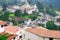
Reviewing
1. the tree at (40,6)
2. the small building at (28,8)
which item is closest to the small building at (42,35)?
the small building at (28,8)

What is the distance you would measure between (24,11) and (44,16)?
111 centimetres


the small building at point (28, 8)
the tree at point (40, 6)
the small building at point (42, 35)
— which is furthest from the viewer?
the tree at point (40, 6)

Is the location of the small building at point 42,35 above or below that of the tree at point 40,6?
above

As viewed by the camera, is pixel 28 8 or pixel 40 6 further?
pixel 40 6

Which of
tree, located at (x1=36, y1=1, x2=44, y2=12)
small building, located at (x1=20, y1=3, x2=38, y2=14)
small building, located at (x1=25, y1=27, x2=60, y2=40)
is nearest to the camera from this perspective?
small building, located at (x1=25, y1=27, x2=60, y2=40)

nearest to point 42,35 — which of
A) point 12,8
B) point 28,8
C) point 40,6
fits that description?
point 28,8

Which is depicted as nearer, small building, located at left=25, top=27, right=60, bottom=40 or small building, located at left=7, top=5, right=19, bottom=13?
small building, located at left=25, top=27, right=60, bottom=40

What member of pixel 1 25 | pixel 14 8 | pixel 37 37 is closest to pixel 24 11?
pixel 14 8

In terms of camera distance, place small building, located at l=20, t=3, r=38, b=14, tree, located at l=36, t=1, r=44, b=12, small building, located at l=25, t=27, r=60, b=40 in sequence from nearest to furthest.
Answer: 1. small building, located at l=25, t=27, r=60, b=40
2. small building, located at l=20, t=3, r=38, b=14
3. tree, located at l=36, t=1, r=44, b=12

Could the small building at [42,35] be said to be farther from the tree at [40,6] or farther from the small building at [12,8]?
the tree at [40,6]

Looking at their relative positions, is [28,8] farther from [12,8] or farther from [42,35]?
[42,35]

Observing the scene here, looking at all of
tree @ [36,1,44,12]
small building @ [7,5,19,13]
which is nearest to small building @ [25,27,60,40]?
small building @ [7,5,19,13]

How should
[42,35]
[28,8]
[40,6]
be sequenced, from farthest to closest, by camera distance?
[40,6]
[28,8]
[42,35]

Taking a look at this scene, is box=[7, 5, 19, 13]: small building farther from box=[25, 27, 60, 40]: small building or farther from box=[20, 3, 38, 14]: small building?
box=[25, 27, 60, 40]: small building
